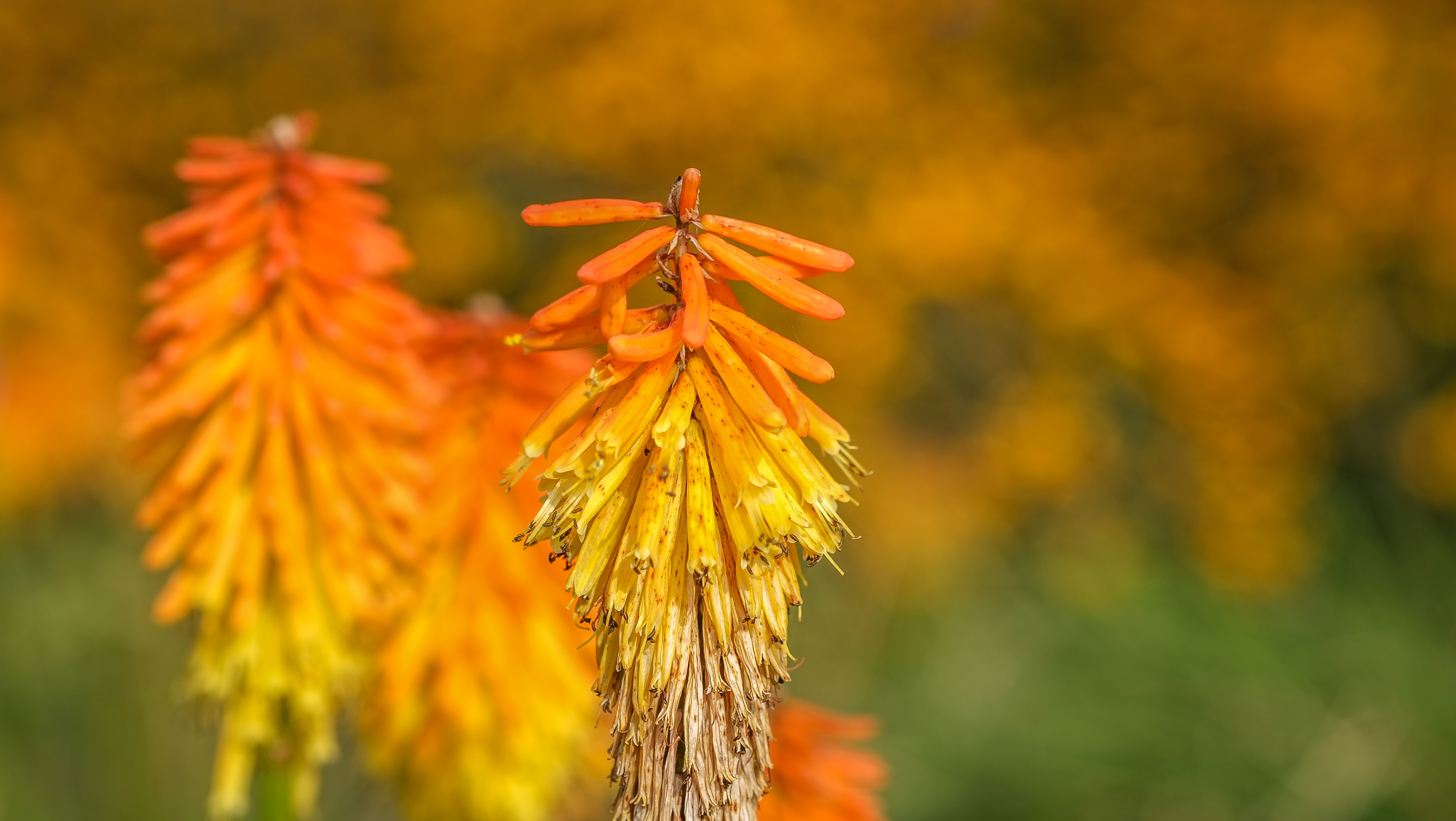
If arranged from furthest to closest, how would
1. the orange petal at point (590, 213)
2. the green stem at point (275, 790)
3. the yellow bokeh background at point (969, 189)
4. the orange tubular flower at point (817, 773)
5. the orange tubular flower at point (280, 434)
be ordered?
the yellow bokeh background at point (969, 189) < the orange tubular flower at point (280, 434) < the green stem at point (275, 790) < the orange tubular flower at point (817, 773) < the orange petal at point (590, 213)

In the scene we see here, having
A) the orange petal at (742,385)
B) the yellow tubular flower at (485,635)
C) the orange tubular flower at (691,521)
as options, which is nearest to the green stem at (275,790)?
the yellow tubular flower at (485,635)

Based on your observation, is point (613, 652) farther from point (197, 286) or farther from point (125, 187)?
point (125, 187)

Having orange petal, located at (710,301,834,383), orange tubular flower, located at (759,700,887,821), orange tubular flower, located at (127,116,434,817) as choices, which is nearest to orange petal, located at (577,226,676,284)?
orange petal, located at (710,301,834,383)

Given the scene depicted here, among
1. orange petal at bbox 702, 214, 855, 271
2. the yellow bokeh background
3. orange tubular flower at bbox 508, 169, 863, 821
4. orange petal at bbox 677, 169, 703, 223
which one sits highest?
the yellow bokeh background

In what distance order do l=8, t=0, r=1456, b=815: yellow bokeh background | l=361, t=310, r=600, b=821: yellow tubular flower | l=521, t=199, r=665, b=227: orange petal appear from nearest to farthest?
l=521, t=199, r=665, b=227: orange petal → l=361, t=310, r=600, b=821: yellow tubular flower → l=8, t=0, r=1456, b=815: yellow bokeh background

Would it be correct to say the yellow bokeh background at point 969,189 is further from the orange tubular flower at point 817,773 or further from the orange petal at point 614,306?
→ the orange petal at point 614,306

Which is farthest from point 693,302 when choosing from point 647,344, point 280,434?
point 280,434

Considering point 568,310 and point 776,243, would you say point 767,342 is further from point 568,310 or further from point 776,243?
point 568,310

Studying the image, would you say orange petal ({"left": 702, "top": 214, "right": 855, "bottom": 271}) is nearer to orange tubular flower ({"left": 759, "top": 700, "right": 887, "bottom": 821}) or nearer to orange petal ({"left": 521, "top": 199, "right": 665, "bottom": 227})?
orange petal ({"left": 521, "top": 199, "right": 665, "bottom": 227})
